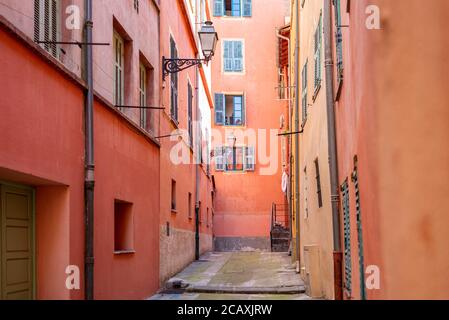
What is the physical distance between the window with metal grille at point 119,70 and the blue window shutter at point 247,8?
2339 centimetres

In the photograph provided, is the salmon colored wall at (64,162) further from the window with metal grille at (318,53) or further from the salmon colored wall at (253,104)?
the salmon colored wall at (253,104)

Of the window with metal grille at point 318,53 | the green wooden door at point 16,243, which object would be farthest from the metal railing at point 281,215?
the green wooden door at point 16,243

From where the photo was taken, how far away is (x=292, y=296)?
11969mm

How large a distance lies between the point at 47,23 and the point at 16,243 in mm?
2447

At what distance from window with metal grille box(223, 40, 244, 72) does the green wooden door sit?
86.3ft

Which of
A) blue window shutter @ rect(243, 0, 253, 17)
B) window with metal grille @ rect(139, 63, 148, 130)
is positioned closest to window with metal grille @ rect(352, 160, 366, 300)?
window with metal grille @ rect(139, 63, 148, 130)

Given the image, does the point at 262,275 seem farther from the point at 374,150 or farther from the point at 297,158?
the point at 374,150

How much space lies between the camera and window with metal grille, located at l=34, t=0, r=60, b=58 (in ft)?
22.5

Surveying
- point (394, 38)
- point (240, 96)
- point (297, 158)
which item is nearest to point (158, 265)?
point (297, 158)

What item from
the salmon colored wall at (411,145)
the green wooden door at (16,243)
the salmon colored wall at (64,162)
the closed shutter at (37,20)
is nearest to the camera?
the salmon colored wall at (411,145)

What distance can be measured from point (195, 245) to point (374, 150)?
1611cm

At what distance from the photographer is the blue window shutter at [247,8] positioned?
33.5m

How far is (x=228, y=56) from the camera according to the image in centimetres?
3291

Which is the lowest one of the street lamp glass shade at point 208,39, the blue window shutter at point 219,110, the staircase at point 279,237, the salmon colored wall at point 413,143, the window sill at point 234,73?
the staircase at point 279,237
